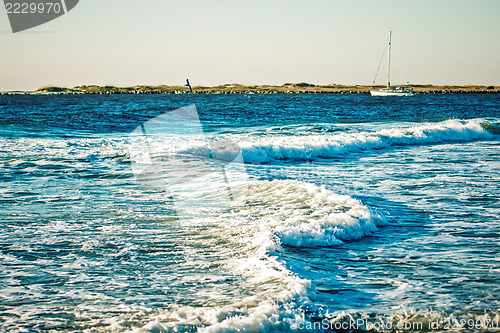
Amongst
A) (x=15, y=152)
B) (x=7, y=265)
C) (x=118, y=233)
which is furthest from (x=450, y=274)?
(x=15, y=152)

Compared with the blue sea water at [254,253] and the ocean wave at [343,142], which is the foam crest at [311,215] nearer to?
the blue sea water at [254,253]

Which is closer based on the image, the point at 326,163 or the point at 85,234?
the point at 85,234

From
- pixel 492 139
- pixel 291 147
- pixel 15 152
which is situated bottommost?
pixel 492 139

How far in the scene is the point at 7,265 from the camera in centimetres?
616

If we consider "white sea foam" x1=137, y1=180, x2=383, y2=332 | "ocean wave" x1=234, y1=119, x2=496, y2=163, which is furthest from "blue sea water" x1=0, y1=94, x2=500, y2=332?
"ocean wave" x1=234, y1=119, x2=496, y2=163

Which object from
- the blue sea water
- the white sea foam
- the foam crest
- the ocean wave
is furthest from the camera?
the ocean wave

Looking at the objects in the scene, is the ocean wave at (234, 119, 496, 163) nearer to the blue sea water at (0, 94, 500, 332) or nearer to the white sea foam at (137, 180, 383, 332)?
the blue sea water at (0, 94, 500, 332)

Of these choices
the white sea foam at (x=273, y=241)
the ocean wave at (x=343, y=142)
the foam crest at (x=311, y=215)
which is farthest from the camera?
the ocean wave at (x=343, y=142)

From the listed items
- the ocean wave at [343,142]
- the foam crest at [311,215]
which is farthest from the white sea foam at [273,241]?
the ocean wave at [343,142]

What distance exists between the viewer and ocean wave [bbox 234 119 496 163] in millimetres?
19141

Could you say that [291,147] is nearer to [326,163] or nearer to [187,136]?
[326,163]

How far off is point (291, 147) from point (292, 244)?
12809mm

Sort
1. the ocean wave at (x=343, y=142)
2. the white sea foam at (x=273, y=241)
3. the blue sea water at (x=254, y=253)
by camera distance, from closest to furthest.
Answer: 1. the white sea foam at (x=273, y=241)
2. the blue sea water at (x=254, y=253)
3. the ocean wave at (x=343, y=142)

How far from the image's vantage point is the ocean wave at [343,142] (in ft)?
62.8
